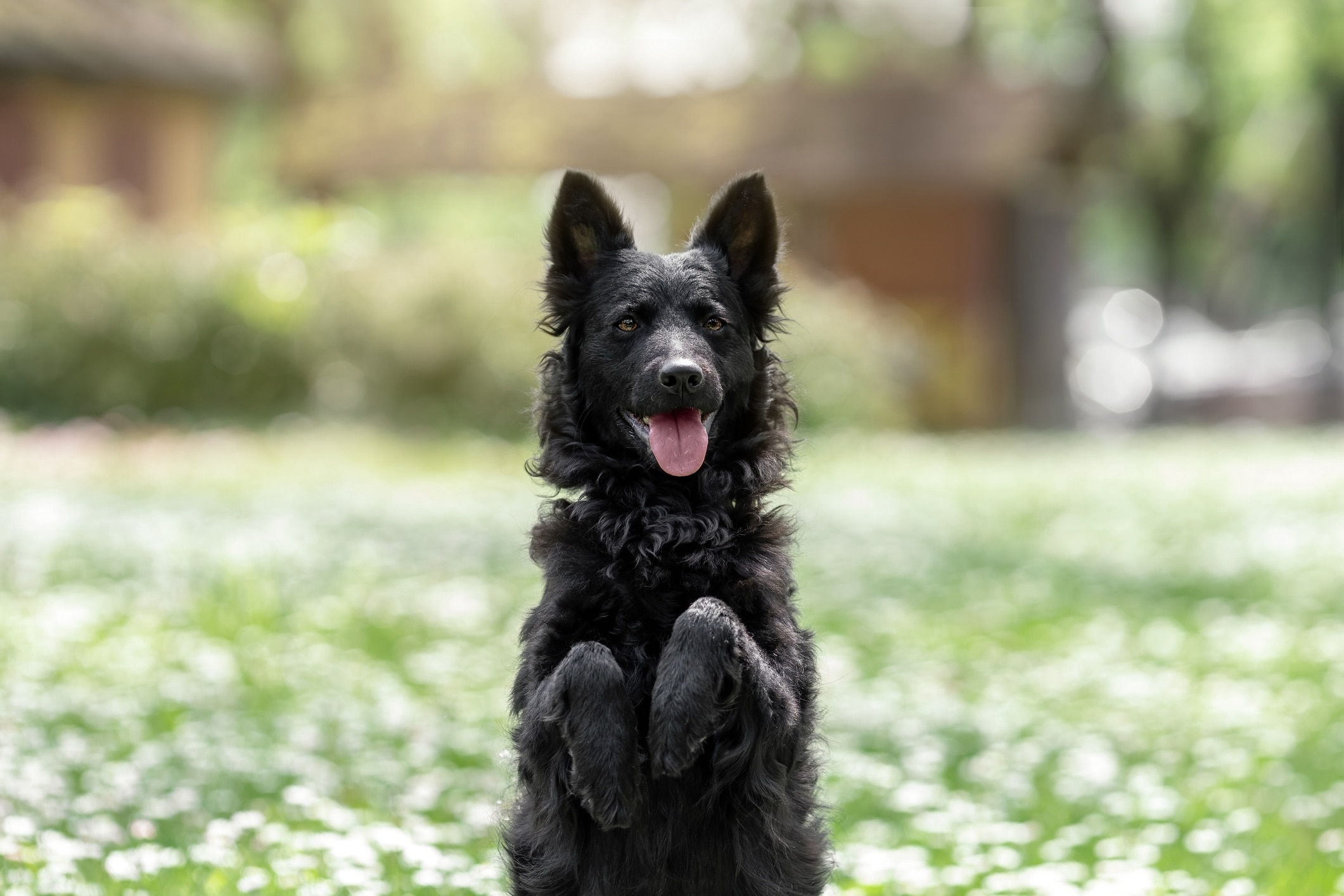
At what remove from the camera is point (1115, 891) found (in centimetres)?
509

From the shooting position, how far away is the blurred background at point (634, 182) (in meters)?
20.7

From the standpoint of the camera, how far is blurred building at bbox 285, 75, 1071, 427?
1028 inches

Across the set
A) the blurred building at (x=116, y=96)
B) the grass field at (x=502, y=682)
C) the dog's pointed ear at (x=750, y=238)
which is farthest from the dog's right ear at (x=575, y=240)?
the blurred building at (x=116, y=96)

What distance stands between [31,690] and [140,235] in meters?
15.8

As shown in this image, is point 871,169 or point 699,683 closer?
point 699,683

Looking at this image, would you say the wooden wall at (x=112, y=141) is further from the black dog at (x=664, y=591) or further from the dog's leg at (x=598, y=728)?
the dog's leg at (x=598, y=728)

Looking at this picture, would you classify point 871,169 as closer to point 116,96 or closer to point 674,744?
point 116,96

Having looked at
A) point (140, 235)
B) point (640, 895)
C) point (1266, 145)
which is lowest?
point (640, 895)

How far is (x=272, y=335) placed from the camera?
20.9 m

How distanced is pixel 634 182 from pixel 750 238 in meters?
25.1

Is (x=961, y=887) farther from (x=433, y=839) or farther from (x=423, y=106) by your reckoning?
(x=423, y=106)

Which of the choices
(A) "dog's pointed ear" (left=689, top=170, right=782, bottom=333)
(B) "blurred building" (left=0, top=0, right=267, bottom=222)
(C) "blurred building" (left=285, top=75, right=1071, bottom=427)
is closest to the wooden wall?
(B) "blurred building" (left=0, top=0, right=267, bottom=222)

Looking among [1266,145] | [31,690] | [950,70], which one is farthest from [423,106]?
[1266,145]

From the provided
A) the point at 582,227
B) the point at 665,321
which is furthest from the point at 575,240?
the point at 665,321
